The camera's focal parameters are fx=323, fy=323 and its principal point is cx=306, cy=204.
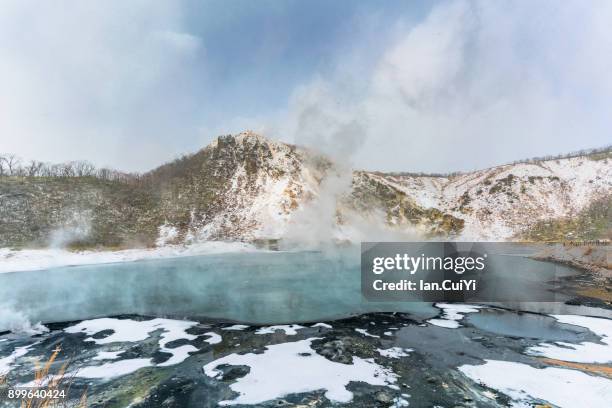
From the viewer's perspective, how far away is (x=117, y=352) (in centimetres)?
1005

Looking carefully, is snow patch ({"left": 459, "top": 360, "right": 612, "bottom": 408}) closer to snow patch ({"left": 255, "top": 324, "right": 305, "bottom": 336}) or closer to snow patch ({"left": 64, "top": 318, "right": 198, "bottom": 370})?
snow patch ({"left": 255, "top": 324, "right": 305, "bottom": 336})

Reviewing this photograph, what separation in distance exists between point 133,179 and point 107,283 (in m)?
51.1

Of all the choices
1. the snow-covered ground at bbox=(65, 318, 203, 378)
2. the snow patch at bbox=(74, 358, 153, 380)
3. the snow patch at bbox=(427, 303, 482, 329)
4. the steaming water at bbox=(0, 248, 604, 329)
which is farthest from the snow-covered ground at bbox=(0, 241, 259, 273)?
the snow patch at bbox=(427, 303, 482, 329)

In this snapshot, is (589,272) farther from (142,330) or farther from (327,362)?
(142,330)

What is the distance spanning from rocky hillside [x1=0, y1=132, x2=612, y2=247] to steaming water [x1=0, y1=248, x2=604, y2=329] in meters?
19.8

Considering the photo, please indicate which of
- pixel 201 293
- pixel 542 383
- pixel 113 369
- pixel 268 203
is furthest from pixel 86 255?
pixel 542 383

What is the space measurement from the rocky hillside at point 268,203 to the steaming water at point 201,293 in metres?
19.8

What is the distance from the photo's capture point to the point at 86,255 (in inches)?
1367

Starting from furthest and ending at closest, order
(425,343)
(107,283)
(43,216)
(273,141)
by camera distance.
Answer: (273,141) → (43,216) → (107,283) → (425,343)

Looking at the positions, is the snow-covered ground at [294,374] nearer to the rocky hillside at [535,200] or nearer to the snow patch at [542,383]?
the snow patch at [542,383]

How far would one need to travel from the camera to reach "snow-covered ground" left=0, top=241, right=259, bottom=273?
29.3m

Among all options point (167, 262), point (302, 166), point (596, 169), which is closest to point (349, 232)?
point (302, 166)

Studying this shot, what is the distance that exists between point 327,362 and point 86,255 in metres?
35.2

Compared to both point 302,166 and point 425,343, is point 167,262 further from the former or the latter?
point 302,166
